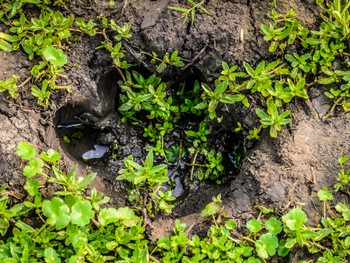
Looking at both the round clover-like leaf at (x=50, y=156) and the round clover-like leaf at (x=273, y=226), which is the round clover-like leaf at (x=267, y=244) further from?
the round clover-like leaf at (x=50, y=156)

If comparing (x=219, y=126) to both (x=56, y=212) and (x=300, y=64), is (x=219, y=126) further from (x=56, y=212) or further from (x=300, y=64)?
(x=56, y=212)

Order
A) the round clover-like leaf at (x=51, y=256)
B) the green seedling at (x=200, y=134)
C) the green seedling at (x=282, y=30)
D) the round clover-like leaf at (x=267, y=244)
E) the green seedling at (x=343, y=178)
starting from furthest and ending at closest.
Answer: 1. the green seedling at (x=200, y=134)
2. the green seedling at (x=282, y=30)
3. the green seedling at (x=343, y=178)
4. the round clover-like leaf at (x=267, y=244)
5. the round clover-like leaf at (x=51, y=256)

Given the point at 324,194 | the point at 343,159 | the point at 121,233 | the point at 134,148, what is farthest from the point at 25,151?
the point at 343,159

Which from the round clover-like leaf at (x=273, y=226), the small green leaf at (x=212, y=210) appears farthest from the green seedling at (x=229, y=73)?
the round clover-like leaf at (x=273, y=226)

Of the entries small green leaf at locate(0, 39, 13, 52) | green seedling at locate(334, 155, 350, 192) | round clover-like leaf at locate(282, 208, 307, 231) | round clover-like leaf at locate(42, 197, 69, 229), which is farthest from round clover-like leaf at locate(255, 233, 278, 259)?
small green leaf at locate(0, 39, 13, 52)

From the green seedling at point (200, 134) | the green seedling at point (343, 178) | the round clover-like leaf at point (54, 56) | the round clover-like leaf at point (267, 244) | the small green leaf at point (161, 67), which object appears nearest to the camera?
the round clover-like leaf at point (267, 244)

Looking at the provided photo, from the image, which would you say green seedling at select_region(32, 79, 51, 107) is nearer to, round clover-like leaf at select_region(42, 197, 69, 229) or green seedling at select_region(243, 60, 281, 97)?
round clover-like leaf at select_region(42, 197, 69, 229)

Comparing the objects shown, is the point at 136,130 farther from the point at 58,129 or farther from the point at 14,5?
the point at 14,5

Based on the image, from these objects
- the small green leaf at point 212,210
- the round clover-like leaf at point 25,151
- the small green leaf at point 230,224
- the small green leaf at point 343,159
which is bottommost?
the small green leaf at point 230,224
